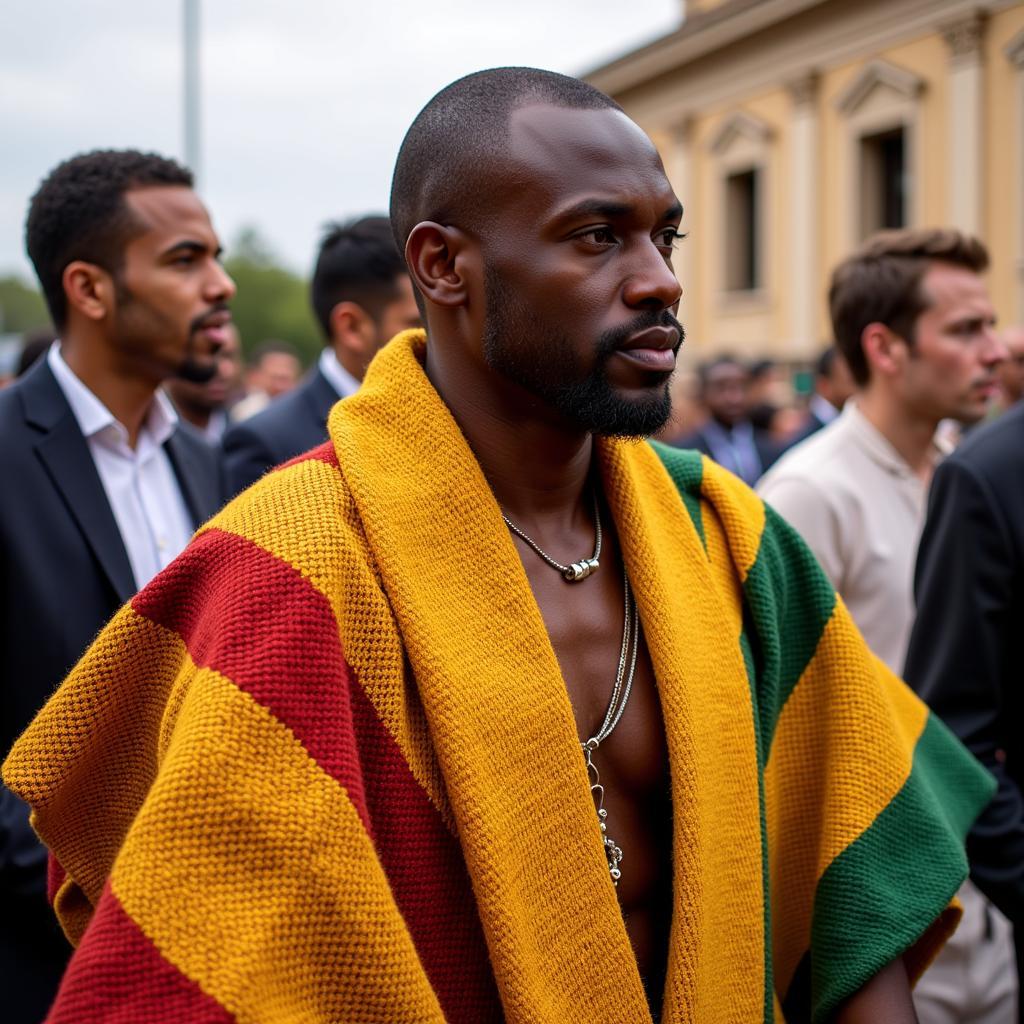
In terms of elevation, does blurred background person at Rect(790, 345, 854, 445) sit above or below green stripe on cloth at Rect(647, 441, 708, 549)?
below

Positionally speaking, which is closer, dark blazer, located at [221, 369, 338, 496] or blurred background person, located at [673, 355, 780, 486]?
dark blazer, located at [221, 369, 338, 496]

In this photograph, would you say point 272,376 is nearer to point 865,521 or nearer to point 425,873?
point 865,521

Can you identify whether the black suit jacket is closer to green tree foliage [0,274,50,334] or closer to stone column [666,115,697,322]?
stone column [666,115,697,322]

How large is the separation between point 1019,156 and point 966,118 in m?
0.99

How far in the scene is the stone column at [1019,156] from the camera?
48.2 feet

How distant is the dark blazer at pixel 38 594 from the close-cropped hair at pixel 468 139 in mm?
1248

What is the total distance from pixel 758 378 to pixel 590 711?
10940 millimetres

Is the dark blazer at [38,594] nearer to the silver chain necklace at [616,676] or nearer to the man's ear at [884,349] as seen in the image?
the silver chain necklace at [616,676]

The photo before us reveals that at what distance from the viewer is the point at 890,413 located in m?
3.90

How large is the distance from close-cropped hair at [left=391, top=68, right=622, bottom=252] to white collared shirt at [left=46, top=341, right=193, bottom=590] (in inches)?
54.1

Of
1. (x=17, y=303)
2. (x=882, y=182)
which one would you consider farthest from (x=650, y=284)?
(x=17, y=303)

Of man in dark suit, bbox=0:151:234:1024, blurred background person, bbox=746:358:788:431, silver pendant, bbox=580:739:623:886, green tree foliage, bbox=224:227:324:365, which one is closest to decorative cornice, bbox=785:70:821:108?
blurred background person, bbox=746:358:788:431

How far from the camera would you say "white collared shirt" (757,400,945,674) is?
3.63 metres

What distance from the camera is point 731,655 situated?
6.84 ft
